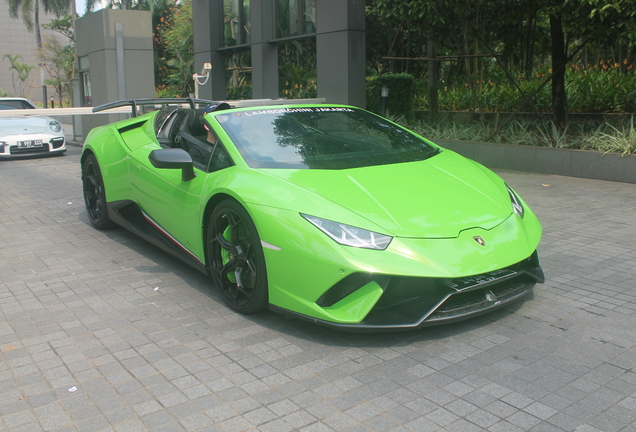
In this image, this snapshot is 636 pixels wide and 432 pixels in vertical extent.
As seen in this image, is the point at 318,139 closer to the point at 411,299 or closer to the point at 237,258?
the point at 237,258

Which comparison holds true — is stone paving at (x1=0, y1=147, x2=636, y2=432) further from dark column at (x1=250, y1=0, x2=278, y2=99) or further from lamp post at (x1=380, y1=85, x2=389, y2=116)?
dark column at (x1=250, y1=0, x2=278, y2=99)

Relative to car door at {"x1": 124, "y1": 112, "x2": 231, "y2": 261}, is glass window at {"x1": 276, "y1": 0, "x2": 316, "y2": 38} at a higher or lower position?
higher

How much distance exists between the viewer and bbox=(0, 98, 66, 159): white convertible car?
1302 centimetres

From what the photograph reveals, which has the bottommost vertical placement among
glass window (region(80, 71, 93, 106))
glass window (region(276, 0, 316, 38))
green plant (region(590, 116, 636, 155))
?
green plant (region(590, 116, 636, 155))

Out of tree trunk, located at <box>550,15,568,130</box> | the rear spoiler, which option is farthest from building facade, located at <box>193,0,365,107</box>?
the rear spoiler

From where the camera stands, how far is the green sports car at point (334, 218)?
336 cm

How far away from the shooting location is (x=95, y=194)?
658 centimetres

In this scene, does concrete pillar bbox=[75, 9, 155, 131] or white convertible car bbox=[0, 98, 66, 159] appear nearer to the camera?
white convertible car bbox=[0, 98, 66, 159]

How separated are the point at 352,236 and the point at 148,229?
2.51 meters

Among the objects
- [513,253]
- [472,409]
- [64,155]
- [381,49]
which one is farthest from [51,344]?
[381,49]

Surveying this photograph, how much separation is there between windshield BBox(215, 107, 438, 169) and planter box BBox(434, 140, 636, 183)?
17.1ft

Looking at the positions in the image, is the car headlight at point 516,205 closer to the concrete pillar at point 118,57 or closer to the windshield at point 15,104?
the windshield at point 15,104

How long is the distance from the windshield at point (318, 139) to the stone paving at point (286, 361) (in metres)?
1.10

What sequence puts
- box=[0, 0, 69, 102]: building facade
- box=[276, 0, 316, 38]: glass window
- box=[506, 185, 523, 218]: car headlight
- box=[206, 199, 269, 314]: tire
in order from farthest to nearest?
box=[0, 0, 69, 102]: building facade → box=[276, 0, 316, 38]: glass window → box=[506, 185, 523, 218]: car headlight → box=[206, 199, 269, 314]: tire
